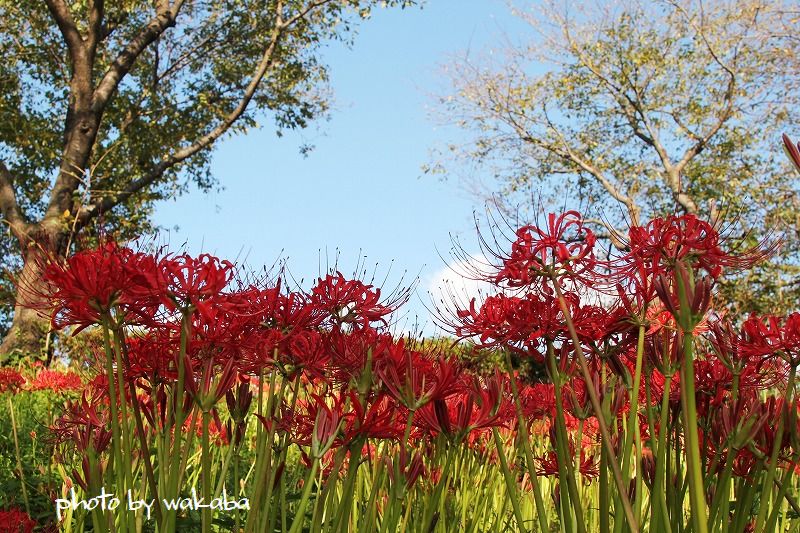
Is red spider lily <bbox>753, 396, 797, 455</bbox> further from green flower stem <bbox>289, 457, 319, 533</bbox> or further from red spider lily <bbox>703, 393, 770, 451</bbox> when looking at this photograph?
green flower stem <bbox>289, 457, 319, 533</bbox>

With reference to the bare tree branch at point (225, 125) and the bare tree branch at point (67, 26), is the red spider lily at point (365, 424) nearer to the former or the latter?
the bare tree branch at point (225, 125)

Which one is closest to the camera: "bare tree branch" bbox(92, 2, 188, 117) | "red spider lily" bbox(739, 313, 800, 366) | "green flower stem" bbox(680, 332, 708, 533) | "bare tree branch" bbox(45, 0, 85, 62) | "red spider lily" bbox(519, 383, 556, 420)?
"green flower stem" bbox(680, 332, 708, 533)

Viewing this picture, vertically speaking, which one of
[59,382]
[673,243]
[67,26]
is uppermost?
[67,26]

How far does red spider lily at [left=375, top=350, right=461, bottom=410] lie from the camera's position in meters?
1.68

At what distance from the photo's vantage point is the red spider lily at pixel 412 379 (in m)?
1.68

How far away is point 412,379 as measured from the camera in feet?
5.53

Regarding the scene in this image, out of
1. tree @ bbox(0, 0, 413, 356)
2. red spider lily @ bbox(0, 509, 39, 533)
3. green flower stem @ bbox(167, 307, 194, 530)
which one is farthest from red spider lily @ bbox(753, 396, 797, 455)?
tree @ bbox(0, 0, 413, 356)

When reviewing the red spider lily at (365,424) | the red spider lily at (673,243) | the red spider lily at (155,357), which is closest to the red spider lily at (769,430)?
the red spider lily at (673,243)

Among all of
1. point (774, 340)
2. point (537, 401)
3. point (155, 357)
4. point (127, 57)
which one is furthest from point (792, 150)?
point (127, 57)

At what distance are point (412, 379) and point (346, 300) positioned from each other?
434mm

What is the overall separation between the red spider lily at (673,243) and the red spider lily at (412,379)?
1.55 feet

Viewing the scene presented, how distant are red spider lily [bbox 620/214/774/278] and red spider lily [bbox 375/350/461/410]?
471mm

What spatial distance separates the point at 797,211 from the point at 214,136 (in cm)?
1357

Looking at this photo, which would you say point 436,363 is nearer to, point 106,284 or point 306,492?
point 306,492
